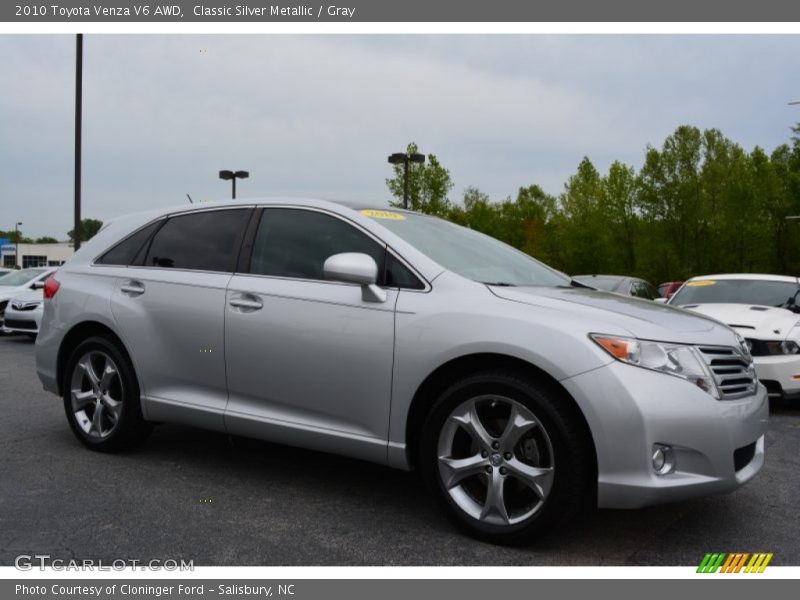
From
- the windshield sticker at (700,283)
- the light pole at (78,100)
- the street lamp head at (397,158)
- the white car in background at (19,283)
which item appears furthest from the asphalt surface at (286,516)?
the street lamp head at (397,158)

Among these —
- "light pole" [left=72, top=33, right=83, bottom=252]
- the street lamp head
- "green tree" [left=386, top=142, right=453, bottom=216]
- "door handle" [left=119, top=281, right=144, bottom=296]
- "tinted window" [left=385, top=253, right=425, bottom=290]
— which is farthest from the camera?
"green tree" [left=386, top=142, right=453, bottom=216]

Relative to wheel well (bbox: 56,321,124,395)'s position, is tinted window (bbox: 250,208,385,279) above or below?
above

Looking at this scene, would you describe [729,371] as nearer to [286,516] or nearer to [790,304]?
[286,516]

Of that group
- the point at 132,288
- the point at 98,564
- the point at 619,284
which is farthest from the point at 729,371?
the point at 619,284

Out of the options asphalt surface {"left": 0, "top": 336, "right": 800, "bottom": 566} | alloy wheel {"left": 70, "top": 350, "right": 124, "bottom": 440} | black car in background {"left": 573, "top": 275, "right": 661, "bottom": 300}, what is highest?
black car in background {"left": 573, "top": 275, "right": 661, "bottom": 300}

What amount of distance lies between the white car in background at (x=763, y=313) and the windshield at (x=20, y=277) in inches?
498

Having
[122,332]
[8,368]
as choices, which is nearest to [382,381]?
[122,332]

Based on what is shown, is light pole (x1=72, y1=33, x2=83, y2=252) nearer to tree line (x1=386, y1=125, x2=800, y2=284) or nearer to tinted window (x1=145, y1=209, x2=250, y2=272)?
tinted window (x1=145, y1=209, x2=250, y2=272)

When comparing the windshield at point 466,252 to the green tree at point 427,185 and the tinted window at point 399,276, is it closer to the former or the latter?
the tinted window at point 399,276

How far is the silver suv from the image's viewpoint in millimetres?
3129

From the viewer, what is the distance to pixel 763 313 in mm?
7402

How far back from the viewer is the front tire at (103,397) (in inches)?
187

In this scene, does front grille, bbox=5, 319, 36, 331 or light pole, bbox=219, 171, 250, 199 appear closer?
front grille, bbox=5, 319, 36, 331

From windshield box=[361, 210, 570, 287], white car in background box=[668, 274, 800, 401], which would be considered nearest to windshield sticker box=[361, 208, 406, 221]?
windshield box=[361, 210, 570, 287]
